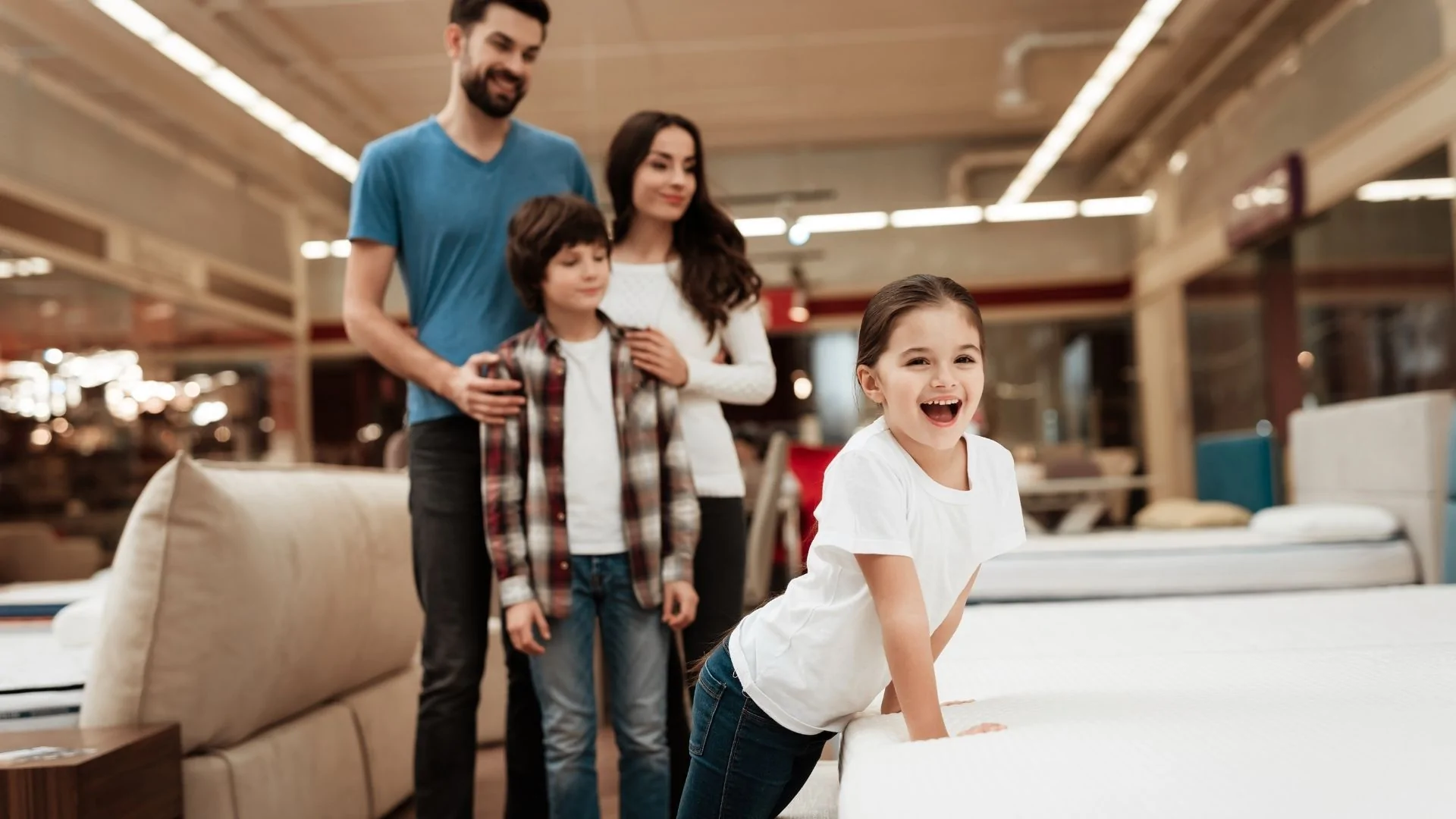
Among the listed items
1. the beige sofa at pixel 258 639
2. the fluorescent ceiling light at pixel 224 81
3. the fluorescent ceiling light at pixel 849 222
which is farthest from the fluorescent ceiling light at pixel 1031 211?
the beige sofa at pixel 258 639

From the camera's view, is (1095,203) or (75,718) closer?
(75,718)

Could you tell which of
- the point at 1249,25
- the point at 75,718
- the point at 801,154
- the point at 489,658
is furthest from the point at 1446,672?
the point at 801,154

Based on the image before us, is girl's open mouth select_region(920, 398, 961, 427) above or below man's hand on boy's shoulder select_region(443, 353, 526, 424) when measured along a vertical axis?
below

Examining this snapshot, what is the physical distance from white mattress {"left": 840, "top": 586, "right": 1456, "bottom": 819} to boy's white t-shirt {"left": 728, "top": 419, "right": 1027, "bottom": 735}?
58mm

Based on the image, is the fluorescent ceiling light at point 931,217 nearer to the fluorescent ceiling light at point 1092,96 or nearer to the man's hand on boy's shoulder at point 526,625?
the fluorescent ceiling light at point 1092,96

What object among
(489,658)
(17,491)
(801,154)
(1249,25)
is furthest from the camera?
(801,154)

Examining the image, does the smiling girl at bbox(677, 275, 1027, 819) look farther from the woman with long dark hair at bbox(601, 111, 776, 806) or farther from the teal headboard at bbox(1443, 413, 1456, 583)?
the teal headboard at bbox(1443, 413, 1456, 583)

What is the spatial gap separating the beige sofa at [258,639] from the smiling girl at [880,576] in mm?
773

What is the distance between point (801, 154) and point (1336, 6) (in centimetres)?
449

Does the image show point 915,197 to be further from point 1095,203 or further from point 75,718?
point 75,718

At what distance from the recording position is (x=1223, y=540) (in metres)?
3.69

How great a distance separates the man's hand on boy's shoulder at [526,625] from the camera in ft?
5.53

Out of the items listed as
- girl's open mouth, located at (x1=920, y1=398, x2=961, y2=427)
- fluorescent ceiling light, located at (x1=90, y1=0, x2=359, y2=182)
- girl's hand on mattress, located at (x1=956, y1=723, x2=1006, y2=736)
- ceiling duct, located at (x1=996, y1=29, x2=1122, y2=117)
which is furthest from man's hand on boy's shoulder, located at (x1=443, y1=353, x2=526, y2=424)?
ceiling duct, located at (x1=996, y1=29, x2=1122, y2=117)

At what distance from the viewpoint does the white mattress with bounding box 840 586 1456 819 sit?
882mm
